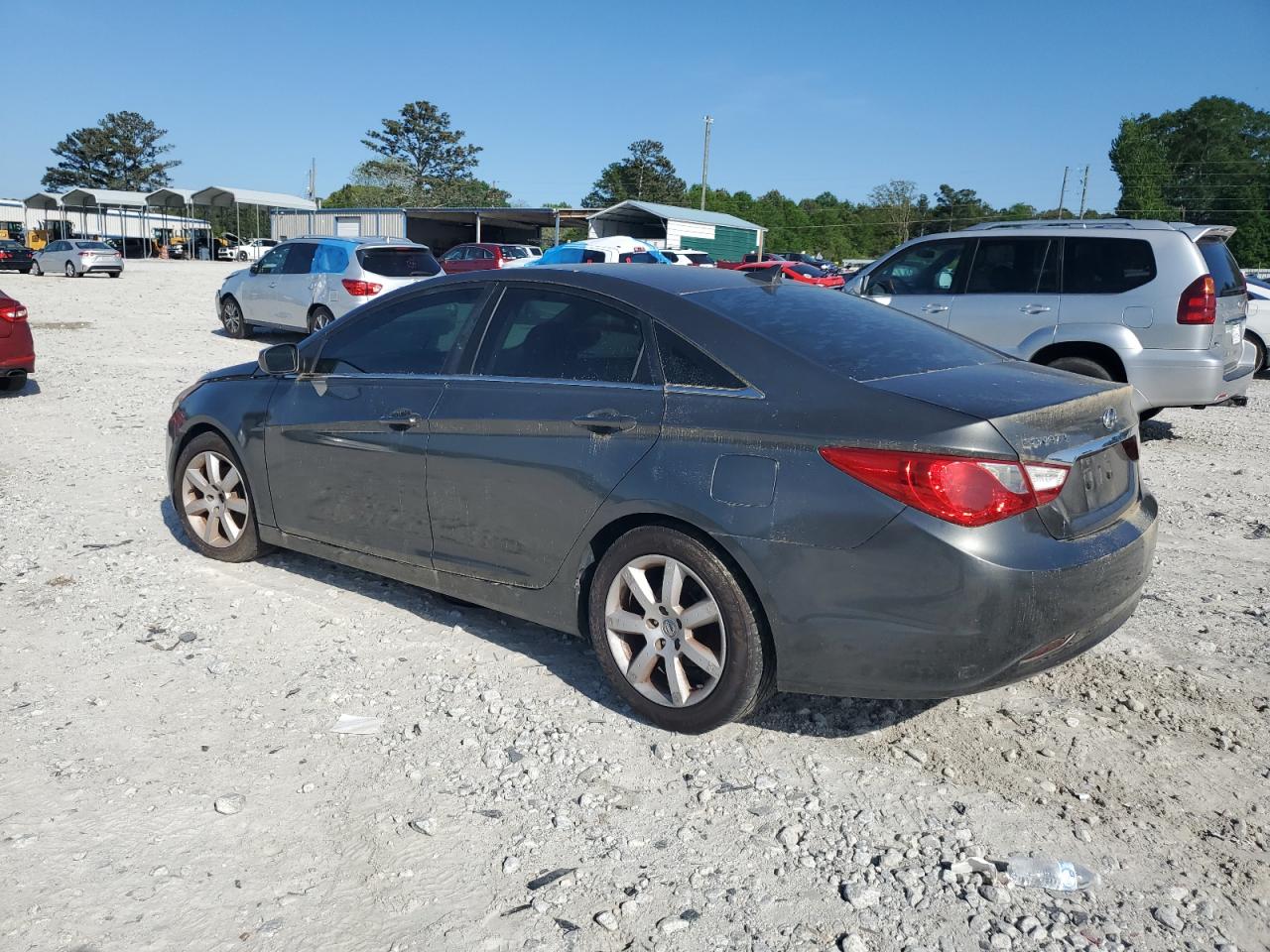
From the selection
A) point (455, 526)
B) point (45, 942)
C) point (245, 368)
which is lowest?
point (45, 942)

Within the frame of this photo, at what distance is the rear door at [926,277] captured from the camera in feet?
30.7

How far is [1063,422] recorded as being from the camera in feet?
10.9

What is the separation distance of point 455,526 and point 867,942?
7.48 ft

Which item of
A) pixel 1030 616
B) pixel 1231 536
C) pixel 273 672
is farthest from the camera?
pixel 1231 536

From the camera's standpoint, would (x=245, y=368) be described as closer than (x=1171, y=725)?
No

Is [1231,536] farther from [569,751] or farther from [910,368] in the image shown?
[569,751]

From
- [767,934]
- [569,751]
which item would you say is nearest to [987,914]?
[767,934]

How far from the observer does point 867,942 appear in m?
2.61

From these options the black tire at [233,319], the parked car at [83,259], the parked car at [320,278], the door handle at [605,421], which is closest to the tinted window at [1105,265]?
the door handle at [605,421]

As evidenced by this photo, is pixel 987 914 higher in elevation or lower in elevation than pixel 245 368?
lower

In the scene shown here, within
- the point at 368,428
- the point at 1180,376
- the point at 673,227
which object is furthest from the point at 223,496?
the point at 673,227

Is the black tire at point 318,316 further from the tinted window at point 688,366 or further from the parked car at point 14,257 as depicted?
the parked car at point 14,257

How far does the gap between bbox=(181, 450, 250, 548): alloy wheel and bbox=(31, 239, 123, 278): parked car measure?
37.8 meters

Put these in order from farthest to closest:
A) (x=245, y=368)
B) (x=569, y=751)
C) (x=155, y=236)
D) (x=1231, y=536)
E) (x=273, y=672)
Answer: (x=155, y=236), (x=1231, y=536), (x=245, y=368), (x=273, y=672), (x=569, y=751)
